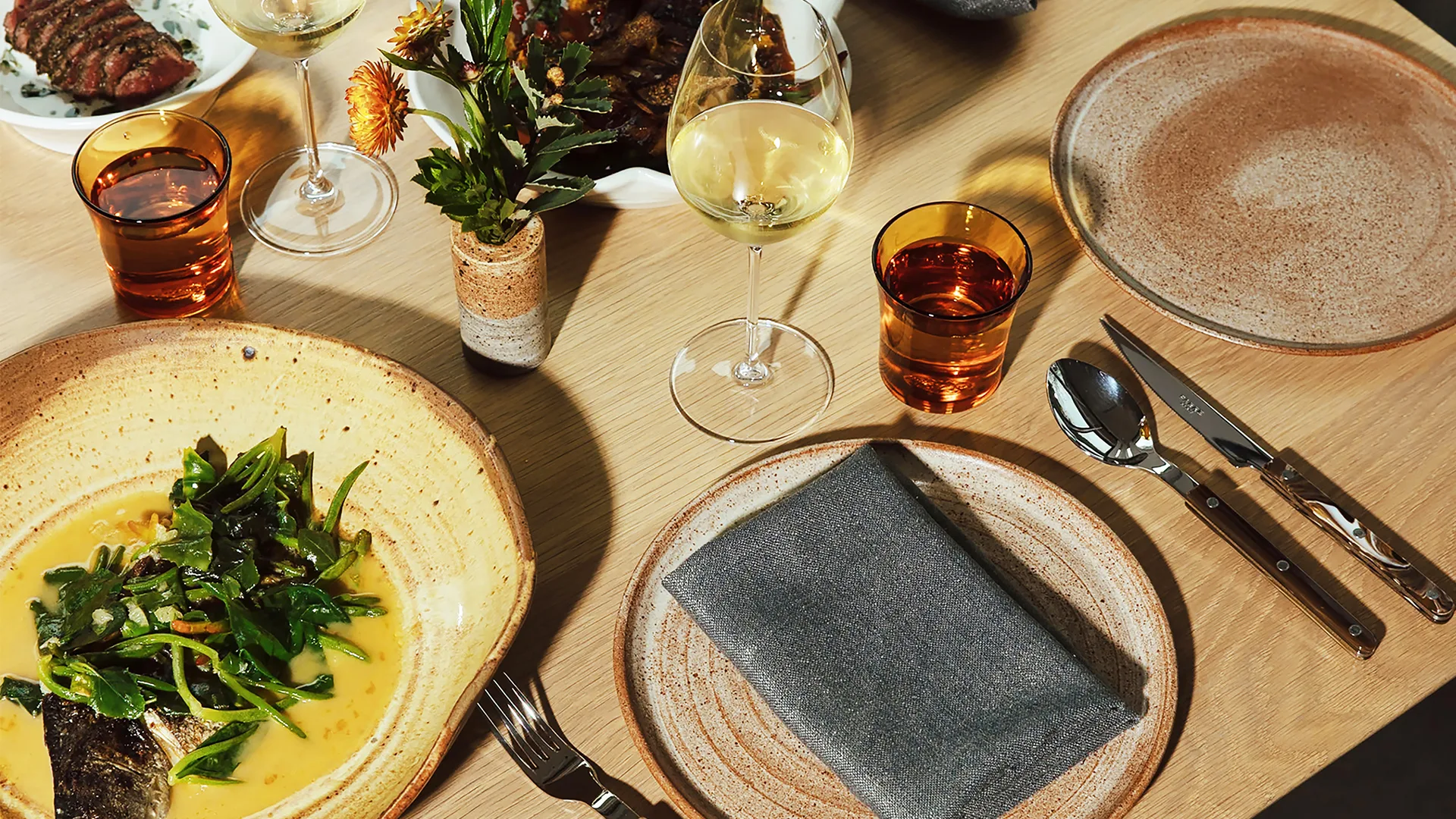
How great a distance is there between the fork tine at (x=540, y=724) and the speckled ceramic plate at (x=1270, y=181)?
67 cm

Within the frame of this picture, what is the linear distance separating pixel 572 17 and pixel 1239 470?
0.78m

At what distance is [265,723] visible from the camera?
37.0 inches

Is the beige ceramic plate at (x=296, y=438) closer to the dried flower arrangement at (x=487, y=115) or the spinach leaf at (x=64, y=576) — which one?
the spinach leaf at (x=64, y=576)

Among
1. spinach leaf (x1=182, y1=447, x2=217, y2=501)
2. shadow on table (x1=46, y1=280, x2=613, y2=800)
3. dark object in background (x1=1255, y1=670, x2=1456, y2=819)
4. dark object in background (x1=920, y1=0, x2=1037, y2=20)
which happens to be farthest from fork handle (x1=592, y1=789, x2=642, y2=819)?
dark object in background (x1=1255, y1=670, x2=1456, y2=819)

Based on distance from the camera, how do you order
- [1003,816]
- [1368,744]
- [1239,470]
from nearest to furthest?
[1003,816]
[1239,470]
[1368,744]

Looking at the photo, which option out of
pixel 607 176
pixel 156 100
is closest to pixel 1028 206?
pixel 607 176

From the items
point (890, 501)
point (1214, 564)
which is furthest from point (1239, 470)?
point (890, 501)

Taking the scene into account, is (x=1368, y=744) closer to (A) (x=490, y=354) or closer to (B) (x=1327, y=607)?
(B) (x=1327, y=607)

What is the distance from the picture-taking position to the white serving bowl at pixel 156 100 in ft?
4.08

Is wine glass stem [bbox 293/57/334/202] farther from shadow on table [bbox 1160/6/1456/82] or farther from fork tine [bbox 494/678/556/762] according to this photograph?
shadow on table [bbox 1160/6/1456/82]

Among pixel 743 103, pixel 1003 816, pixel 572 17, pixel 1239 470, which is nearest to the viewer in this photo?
pixel 1003 816

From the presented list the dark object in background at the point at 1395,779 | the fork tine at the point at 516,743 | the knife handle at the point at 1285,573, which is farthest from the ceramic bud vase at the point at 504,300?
the dark object in background at the point at 1395,779

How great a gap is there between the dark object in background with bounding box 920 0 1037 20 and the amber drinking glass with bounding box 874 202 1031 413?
37 cm

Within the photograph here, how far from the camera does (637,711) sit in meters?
0.94
